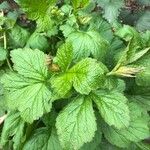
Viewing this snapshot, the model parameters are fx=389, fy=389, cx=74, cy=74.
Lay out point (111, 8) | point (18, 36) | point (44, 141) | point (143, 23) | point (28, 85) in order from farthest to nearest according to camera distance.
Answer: point (143, 23) → point (111, 8) → point (18, 36) → point (44, 141) → point (28, 85)

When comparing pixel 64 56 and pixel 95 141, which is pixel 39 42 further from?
pixel 95 141

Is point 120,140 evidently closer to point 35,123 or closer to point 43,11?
point 35,123

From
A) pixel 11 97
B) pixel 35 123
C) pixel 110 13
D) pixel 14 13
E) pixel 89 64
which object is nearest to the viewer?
pixel 89 64

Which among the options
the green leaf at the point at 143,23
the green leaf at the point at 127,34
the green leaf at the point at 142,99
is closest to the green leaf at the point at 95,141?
the green leaf at the point at 142,99

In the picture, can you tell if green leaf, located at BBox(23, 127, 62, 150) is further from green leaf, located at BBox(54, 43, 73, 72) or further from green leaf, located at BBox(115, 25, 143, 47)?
green leaf, located at BBox(115, 25, 143, 47)

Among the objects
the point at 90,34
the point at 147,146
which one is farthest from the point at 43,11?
the point at 147,146

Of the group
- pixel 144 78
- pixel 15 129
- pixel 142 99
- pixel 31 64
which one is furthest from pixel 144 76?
pixel 15 129

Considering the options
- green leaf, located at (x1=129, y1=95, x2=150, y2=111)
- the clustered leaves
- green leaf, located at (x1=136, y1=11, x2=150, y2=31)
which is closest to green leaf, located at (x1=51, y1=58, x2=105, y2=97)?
the clustered leaves

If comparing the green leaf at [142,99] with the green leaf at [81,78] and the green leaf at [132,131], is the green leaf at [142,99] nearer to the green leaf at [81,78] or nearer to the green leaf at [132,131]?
the green leaf at [132,131]
